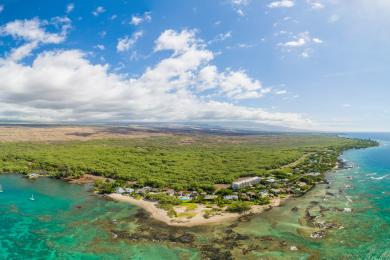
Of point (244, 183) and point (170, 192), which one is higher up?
point (244, 183)

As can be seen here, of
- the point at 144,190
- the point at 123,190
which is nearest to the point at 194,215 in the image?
the point at 144,190

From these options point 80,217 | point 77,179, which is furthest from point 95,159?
point 80,217

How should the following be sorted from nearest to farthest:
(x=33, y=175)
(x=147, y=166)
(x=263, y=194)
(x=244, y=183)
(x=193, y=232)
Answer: (x=193, y=232)
(x=263, y=194)
(x=244, y=183)
(x=33, y=175)
(x=147, y=166)

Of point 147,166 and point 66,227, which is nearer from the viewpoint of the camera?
point 66,227

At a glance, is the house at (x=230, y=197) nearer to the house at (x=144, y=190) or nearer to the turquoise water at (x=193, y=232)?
the turquoise water at (x=193, y=232)

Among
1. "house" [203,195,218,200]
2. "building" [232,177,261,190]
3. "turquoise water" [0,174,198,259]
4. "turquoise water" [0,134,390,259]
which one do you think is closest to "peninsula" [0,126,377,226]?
"building" [232,177,261,190]

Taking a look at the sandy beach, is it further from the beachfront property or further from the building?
the building

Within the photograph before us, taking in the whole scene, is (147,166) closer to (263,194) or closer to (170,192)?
(170,192)

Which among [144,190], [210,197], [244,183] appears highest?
[244,183]

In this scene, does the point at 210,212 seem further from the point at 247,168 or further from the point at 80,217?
the point at 247,168
